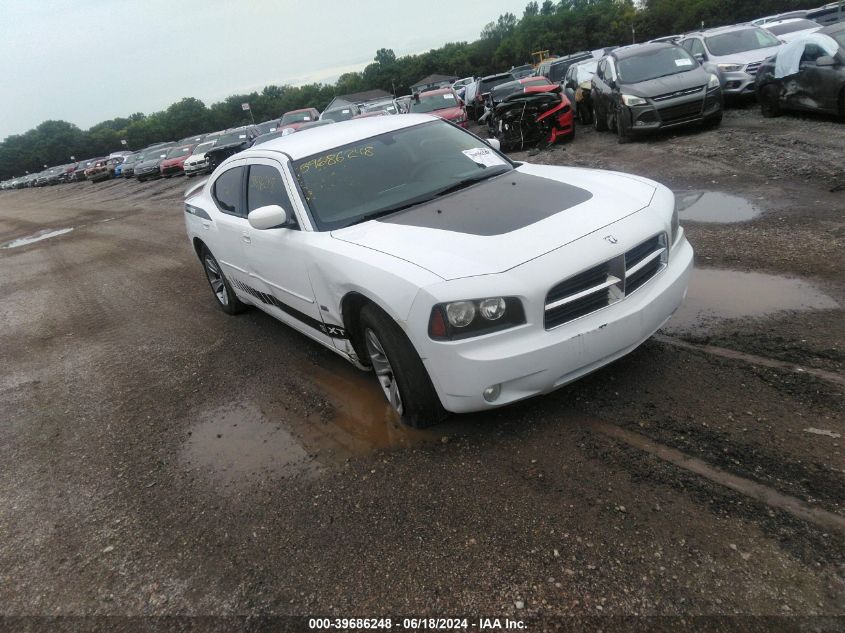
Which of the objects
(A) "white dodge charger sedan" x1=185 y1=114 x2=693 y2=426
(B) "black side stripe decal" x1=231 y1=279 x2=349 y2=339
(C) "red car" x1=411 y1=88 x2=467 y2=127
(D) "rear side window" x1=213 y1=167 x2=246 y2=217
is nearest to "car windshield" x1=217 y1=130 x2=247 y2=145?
(C) "red car" x1=411 y1=88 x2=467 y2=127

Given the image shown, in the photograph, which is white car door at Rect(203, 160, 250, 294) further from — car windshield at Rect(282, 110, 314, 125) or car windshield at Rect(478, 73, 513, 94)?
car windshield at Rect(282, 110, 314, 125)

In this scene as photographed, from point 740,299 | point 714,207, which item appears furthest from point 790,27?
point 740,299

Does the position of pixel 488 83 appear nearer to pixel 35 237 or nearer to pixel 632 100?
pixel 632 100

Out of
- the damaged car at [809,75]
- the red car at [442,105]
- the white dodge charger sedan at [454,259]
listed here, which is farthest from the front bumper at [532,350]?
the red car at [442,105]

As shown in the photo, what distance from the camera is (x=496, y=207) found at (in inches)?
142

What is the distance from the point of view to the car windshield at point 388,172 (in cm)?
394

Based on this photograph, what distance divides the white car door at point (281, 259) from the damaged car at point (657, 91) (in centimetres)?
820

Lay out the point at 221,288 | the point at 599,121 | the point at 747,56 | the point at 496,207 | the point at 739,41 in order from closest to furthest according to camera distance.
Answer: the point at 496,207
the point at 221,288
the point at 747,56
the point at 739,41
the point at 599,121

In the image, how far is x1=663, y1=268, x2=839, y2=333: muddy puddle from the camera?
13.7ft

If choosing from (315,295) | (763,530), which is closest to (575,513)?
(763,530)

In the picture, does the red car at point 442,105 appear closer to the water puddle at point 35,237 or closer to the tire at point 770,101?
the tire at point 770,101

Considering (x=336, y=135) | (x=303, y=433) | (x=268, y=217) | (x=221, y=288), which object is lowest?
(x=303, y=433)

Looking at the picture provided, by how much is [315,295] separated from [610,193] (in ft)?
6.38

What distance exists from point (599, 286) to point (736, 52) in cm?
1230
